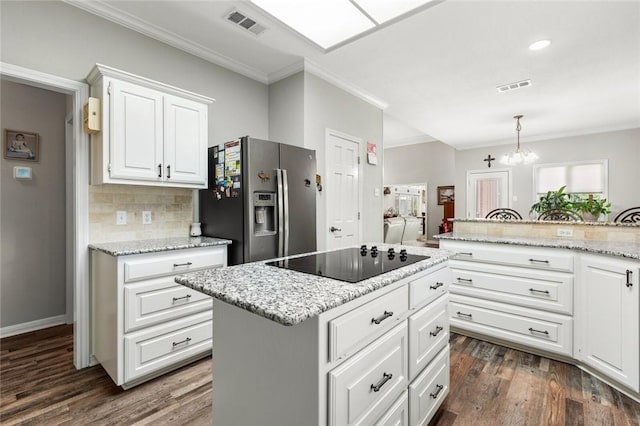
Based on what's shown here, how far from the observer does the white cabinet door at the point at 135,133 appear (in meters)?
2.09

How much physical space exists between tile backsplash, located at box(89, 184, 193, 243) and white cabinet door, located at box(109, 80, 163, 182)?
0.32 m

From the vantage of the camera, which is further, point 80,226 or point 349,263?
point 80,226

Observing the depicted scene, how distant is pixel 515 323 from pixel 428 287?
1.55 metres

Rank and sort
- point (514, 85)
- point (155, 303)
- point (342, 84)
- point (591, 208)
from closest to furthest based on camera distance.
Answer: point (155, 303), point (342, 84), point (514, 85), point (591, 208)

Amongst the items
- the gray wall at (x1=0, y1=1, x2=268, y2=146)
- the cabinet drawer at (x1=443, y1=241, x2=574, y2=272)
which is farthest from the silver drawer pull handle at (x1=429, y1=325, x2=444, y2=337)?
the gray wall at (x1=0, y1=1, x2=268, y2=146)

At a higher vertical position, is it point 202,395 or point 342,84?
point 342,84

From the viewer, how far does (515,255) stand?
8.15 feet

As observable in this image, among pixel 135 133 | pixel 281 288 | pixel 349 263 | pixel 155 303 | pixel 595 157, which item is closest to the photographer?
pixel 281 288

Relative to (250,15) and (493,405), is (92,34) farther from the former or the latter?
(493,405)

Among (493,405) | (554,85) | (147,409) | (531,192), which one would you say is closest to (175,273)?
(147,409)

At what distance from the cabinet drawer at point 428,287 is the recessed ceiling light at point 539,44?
2.49 metres

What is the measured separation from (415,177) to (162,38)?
752cm

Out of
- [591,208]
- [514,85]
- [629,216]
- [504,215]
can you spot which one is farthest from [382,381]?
[629,216]

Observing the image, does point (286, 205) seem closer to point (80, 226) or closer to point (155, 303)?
point (155, 303)
